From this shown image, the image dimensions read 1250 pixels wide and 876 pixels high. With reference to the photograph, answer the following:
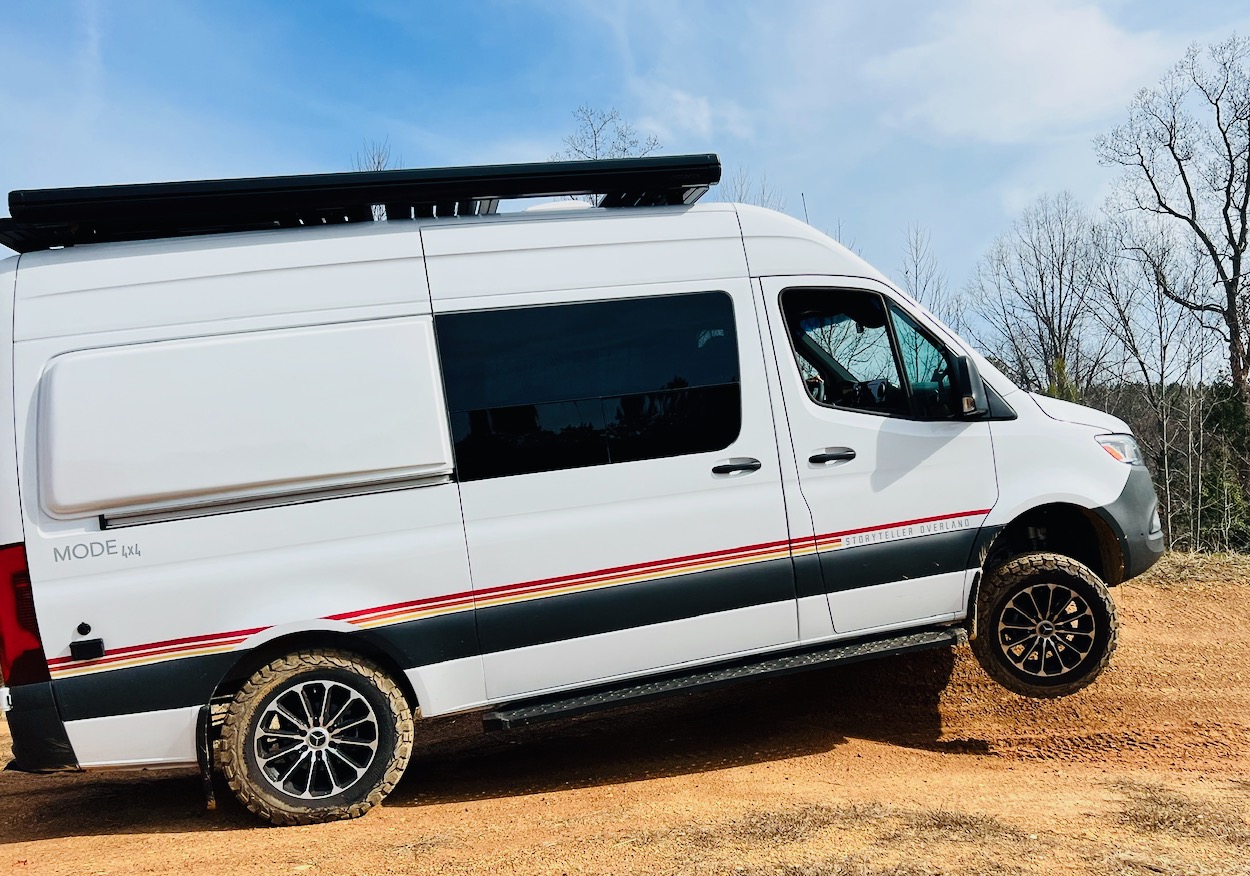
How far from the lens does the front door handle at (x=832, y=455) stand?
16.7ft

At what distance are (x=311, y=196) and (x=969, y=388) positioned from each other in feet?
11.7

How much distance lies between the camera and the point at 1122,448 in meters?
5.54

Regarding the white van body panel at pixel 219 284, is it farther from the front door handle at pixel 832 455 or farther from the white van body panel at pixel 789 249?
the front door handle at pixel 832 455

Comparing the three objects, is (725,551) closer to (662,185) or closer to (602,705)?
(602,705)

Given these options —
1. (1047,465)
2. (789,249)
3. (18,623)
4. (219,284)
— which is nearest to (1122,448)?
(1047,465)

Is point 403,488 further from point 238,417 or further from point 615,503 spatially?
point 615,503

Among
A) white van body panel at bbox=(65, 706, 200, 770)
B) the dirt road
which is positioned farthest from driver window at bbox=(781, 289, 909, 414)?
white van body panel at bbox=(65, 706, 200, 770)

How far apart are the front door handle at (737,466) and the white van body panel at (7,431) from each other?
325 centimetres

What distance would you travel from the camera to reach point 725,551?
4906 mm

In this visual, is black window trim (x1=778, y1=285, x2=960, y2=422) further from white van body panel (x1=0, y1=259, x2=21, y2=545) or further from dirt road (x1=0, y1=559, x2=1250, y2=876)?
white van body panel (x1=0, y1=259, x2=21, y2=545)

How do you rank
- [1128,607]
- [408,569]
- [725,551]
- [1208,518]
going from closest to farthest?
1. [408,569]
2. [725,551]
3. [1128,607]
4. [1208,518]

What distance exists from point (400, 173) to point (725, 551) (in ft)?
8.20

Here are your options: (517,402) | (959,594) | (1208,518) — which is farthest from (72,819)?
(1208,518)

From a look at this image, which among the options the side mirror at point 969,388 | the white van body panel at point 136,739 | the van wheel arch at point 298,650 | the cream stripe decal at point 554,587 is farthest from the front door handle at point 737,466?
the white van body panel at point 136,739
